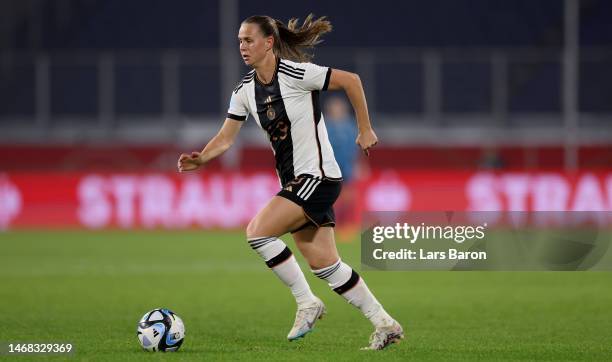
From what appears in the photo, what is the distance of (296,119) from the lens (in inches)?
322

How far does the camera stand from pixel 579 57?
2894 cm

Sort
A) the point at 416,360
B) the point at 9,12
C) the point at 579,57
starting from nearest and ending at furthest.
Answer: the point at 416,360, the point at 579,57, the point at 9,12

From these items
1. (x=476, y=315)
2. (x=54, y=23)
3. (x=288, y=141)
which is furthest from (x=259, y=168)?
(x=288, y=141)

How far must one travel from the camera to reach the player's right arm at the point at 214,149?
331 inches

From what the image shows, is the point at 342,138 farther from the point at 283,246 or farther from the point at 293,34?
the point at 283,246

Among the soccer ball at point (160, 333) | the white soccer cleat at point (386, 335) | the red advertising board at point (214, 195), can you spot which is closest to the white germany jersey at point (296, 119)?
the white soccer cleat at point (386, 335)

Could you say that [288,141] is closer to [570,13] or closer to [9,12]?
[570,13]

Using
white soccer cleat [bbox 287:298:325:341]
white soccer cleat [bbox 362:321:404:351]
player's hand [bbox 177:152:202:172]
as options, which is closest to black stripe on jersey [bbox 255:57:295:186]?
player's hand [bbox 177:152:202:172]

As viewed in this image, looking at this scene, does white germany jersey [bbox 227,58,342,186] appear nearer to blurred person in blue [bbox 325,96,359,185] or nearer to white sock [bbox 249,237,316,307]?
white sock [bbox 249,237,316,307]

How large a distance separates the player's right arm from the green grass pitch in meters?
1.28

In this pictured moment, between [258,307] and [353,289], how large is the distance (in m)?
3.54

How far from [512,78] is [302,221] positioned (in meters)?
22.0

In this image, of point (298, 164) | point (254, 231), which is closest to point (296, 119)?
point (298, 164)

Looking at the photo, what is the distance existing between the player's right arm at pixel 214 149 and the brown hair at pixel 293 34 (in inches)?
24.3
